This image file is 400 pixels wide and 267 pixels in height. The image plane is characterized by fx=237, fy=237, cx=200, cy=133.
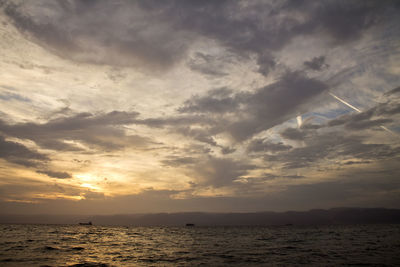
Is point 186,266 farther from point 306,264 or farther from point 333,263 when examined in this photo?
point 333,263

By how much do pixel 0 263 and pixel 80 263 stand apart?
8.25m

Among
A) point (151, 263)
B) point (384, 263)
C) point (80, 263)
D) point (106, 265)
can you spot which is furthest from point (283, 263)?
point (80, 263)

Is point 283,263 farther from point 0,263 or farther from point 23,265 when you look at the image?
point 0,263

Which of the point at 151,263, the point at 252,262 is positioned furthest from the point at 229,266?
the point at 151,263

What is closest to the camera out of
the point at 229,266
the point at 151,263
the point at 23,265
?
the point at 23,265

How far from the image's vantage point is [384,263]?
29.6m

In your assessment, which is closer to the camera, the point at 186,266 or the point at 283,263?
the point at 186,266

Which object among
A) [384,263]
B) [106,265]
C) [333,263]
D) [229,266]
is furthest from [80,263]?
[384,263]

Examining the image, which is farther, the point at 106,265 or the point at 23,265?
the point at 106,265

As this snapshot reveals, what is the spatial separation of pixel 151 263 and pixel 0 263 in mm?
16780

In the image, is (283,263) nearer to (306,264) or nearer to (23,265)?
(306,264)

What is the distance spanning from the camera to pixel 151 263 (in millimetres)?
30297

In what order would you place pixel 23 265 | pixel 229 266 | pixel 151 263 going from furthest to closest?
pixel 151 263 → pixel 229 266 → pixel 23 265

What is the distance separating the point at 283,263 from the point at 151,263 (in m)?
17.0
